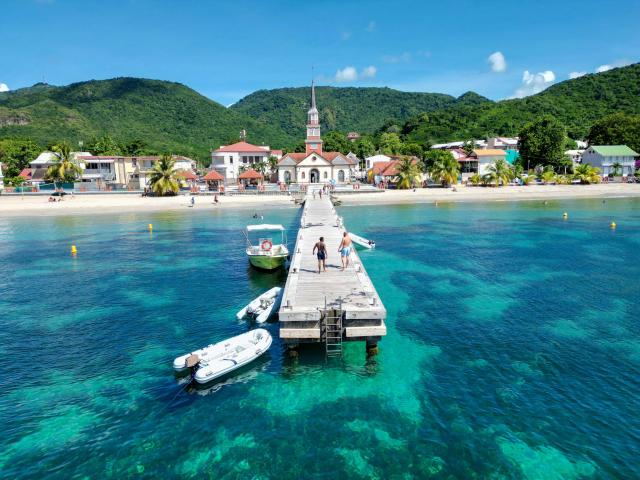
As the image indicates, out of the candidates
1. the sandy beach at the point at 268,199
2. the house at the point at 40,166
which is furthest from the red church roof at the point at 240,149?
the house at the point at 40,166

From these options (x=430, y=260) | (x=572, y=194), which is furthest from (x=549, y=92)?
(x=430, y=260)

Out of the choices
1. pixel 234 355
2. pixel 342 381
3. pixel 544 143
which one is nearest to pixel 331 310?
pixel 342 381

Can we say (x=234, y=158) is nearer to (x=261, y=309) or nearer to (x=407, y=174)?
(x=407, y=174)

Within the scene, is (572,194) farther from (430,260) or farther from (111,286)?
(111,286)

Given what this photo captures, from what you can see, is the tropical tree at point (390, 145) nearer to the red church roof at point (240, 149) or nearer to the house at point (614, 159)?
the red church roof at point (240, 149)

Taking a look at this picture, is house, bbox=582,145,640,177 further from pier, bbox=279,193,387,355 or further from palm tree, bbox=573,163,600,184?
pier, bbox=279,193,387,355

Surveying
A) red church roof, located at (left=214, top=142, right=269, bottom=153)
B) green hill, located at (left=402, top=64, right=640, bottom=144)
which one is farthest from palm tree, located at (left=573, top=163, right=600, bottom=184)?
red church roof, located at (left=214, top=142, right=269, bottom=153)

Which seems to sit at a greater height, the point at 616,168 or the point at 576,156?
the point at 576,156
